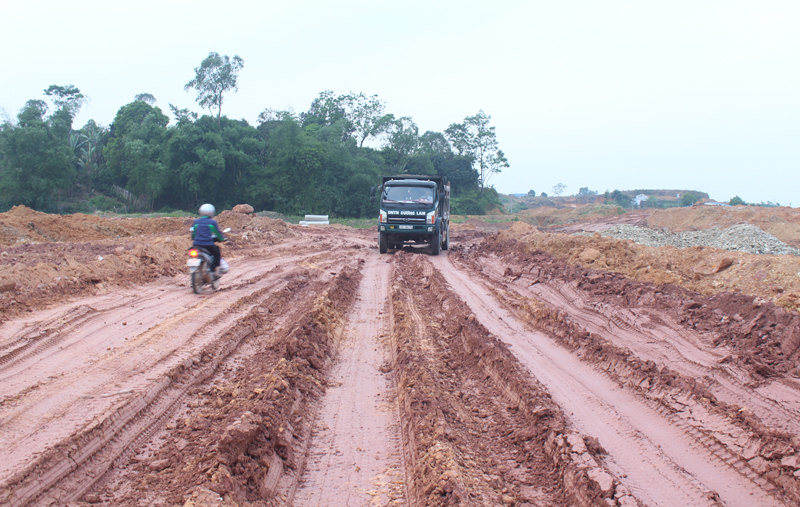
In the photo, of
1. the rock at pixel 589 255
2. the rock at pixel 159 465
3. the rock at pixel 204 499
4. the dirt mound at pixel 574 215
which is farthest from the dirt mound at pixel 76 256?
the dirt mound at pixel 574 215

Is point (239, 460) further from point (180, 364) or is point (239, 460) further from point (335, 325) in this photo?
point (335, 325)

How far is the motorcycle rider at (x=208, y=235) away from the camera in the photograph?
9820 millimetres

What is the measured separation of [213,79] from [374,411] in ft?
162

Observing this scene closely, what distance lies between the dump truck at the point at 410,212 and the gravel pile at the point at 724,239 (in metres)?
9.48

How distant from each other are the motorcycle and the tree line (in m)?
35.5

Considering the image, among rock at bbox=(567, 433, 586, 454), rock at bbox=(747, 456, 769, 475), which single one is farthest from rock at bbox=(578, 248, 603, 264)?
rock at bbox=(567, 433, 586, 454)

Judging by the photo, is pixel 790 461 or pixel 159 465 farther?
pixel 790 461

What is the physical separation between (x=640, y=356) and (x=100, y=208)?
47.7m

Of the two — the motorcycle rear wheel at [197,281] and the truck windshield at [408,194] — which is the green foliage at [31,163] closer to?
the truck windshield at [408,194]

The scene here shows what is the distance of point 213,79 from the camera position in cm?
4756

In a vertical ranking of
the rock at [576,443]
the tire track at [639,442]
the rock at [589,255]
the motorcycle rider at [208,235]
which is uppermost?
the motorcycle rider at [208,235]

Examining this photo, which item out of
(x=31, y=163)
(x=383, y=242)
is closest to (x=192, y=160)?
(x=31, y=163)

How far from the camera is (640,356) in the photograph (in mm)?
6582

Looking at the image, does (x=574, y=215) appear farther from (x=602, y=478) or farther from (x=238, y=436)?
(x=238, y=436)
